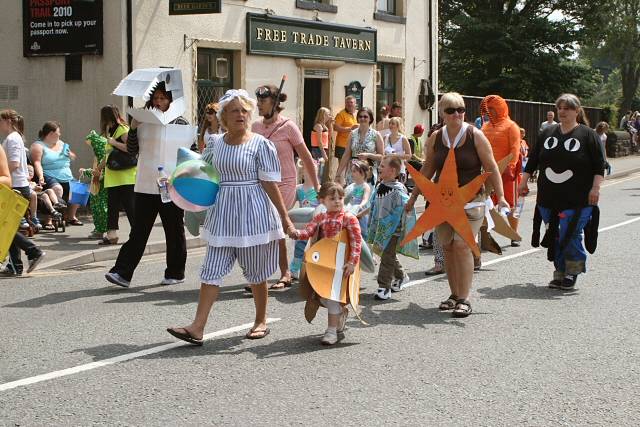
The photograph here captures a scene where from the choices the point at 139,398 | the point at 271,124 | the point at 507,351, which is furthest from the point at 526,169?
the point at 139,398

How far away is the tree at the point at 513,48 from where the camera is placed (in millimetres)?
37875

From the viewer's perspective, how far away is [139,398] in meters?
5.61

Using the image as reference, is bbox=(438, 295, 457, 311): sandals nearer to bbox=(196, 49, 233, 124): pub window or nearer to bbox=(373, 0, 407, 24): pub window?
bbox=(196, 49, 233, 124): pub window

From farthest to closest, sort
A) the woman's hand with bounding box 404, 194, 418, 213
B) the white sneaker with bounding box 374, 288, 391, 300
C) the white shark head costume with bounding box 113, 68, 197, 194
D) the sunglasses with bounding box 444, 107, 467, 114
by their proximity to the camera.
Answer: the white shark head costume with bounding box 113, 68, 197, 194 → the white sneaker with bounding box 374, 288, 391, 300 → the woman's hand with bounding box 404, 194, 418, 213 → the sunglasses with bounding box 444, 107, 467, 114

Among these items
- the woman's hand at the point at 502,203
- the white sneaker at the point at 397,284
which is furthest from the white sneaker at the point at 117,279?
the woman's hand at the point at 502,203

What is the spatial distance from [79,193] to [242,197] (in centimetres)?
826

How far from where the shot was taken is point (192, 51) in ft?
59.2

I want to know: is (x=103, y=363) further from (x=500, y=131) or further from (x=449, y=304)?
(x=500, y=131)

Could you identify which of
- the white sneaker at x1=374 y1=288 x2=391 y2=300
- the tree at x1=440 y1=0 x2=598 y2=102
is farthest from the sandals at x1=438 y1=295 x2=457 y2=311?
the tree at x1=440 y1=0 x2=598 y2=102

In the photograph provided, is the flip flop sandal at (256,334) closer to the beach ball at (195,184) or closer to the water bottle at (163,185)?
the beach ball at (195,184)

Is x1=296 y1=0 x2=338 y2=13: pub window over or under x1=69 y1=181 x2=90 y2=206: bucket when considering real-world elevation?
over

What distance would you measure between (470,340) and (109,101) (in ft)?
36.3

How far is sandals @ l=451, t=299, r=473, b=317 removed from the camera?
8.01 meters

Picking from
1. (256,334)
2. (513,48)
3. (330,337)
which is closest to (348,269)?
(330,337)
